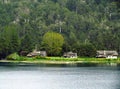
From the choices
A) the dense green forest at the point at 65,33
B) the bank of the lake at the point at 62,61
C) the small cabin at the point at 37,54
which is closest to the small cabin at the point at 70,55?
the dense green forest at the point at 65,33

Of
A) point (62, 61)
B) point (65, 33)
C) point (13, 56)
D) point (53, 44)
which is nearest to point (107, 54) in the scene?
point (53, 44)

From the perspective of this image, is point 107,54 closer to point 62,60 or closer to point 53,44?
point 53,44

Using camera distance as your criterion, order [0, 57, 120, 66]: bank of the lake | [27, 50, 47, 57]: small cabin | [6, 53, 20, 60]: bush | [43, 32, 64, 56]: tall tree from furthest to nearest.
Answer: [43, 32, 64, 56]: tall tree < [27, 50, 47, 57]: small cabin < [6, 53, 20, 60]: bush < [0, 57, 120, 66]: bank of the lake

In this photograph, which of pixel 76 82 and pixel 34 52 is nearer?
pixel 76 82

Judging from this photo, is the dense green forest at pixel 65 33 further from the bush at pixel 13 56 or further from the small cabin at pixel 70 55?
the bush at pixel 13 56

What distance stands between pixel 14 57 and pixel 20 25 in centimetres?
5584

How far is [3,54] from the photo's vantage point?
14800 cm

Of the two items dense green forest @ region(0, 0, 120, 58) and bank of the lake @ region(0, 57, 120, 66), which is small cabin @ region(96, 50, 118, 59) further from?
bank of the lake @ region(0, 57, 120, 66)

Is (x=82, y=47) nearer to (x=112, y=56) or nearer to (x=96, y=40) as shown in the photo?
(x=112, y=56)

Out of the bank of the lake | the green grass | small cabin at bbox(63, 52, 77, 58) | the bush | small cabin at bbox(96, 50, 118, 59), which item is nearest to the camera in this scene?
the bank of the lake

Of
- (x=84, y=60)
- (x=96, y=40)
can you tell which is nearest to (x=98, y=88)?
(x=84, y=60)

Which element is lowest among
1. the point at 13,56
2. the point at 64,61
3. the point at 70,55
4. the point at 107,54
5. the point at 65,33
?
the point at 64,61

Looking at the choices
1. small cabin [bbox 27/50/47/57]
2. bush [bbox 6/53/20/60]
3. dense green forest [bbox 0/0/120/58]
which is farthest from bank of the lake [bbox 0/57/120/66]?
dense green forest [bbox 0/0/120/58]

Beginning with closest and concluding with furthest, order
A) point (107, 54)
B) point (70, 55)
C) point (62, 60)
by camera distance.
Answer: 1. point (62, 60)
2. point (70, 55)
3. point (107, 54)
